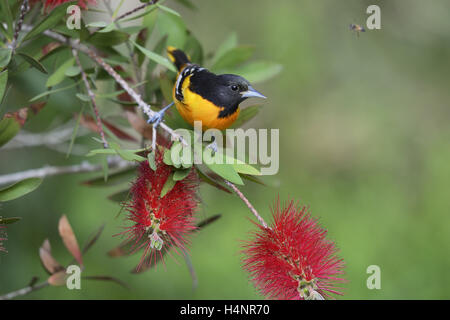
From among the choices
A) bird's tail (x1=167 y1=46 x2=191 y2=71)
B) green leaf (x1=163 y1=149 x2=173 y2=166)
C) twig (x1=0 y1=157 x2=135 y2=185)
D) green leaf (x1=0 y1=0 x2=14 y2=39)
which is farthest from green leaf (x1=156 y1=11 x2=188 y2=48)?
green leaf (x1=163 y1=149 x2=173 y2=166)

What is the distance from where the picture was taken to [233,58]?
1.51 meters

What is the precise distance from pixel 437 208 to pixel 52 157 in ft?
7.83

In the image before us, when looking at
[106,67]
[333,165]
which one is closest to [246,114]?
[106,67]

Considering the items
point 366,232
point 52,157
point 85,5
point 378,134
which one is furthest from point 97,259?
point 378,134

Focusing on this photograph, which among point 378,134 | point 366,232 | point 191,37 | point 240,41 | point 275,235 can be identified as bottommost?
point 275,235

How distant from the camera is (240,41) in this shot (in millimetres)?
3896

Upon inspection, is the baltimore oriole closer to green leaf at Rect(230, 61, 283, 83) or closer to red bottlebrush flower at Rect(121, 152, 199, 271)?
green leaf at Rect(230, 61, 283, 83)

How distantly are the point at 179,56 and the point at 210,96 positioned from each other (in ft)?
0.78

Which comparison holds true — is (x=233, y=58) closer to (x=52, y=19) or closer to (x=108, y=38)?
(x=108, y=38)

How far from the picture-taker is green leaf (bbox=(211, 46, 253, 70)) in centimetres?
149

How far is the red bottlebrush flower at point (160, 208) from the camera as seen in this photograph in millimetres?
996

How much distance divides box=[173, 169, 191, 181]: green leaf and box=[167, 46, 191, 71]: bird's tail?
594 mm
